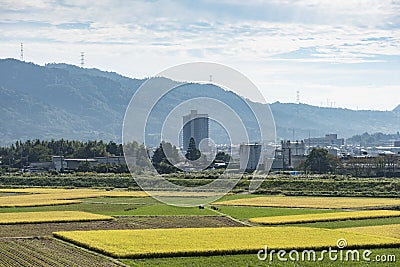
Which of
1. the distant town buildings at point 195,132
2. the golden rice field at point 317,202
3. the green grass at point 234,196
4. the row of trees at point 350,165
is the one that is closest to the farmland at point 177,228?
the golden rice field at point 317,202

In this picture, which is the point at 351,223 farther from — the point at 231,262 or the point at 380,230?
the point at 231,262

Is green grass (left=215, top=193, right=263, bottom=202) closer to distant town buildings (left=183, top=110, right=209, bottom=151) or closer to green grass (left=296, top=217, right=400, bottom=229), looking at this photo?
distant town buildings (left=183, top=110, right=209, bottom=151)

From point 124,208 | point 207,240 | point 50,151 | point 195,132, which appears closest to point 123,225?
point 207,240

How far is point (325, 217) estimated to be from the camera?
41312mm

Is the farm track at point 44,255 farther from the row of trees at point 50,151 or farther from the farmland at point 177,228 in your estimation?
the row of trees at point 50,151

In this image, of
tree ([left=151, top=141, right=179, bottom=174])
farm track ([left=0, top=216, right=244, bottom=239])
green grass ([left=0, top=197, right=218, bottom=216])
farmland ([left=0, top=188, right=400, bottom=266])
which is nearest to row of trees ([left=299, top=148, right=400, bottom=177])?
tree ([left=151, top=141, right=179, bottom=174])

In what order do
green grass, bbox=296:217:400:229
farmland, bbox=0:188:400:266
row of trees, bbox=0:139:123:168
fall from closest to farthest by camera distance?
farmland, bbox=0:188:400:266, green grass, bbox=296:217:400:229, row of trees, bbox=0:139:123:168

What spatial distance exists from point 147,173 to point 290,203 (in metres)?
18.4

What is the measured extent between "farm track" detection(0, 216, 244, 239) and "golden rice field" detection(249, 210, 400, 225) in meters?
1.80

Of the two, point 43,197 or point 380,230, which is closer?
point 380,230

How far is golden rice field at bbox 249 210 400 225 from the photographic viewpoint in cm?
3956

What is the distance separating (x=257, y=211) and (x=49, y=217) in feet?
41.1

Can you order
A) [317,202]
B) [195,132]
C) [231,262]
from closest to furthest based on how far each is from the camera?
[231,262] → [317,202] → [195,132]

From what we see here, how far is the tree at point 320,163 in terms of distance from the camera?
8319 cm
